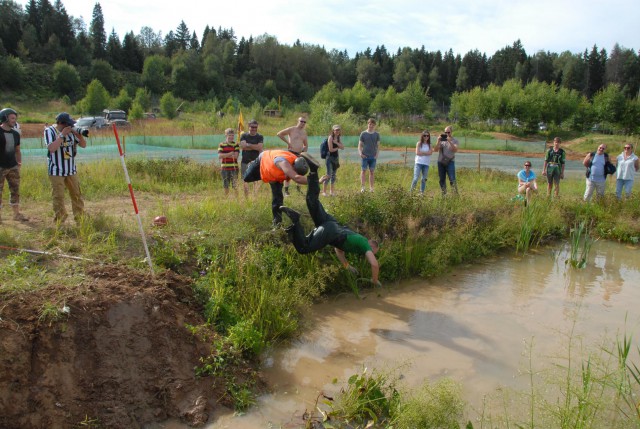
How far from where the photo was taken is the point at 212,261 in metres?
6.54

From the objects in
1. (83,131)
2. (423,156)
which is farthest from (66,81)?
(83,131)

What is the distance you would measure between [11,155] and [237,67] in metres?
90.3

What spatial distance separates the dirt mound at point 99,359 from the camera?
4.22m

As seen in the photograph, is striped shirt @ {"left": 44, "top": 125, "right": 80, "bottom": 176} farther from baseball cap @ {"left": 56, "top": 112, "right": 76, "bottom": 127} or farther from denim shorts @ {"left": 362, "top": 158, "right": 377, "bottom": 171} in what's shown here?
denim shorts @ {"left": 362, "top": 158, "right": 377, "bottom": 171}

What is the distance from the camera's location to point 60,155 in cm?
722

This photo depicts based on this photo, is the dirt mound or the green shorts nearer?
the dirt mound

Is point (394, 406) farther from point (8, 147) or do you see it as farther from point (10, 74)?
point (10, 74)

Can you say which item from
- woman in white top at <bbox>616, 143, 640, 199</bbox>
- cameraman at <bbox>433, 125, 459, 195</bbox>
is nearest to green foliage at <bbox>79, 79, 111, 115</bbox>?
cameraman at <bbox>433, 125, 459, 195</bbox>

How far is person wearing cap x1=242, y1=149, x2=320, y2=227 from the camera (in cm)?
658

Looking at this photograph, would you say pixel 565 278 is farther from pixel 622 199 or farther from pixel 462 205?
pixel 622 199

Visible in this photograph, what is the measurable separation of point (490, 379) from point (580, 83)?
105065mm

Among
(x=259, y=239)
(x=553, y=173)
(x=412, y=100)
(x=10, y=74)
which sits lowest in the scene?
(x=259, y=239)

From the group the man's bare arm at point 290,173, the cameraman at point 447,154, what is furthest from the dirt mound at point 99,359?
the cameraman at point 447,154

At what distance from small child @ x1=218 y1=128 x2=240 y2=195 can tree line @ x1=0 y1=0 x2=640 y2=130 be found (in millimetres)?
51409
